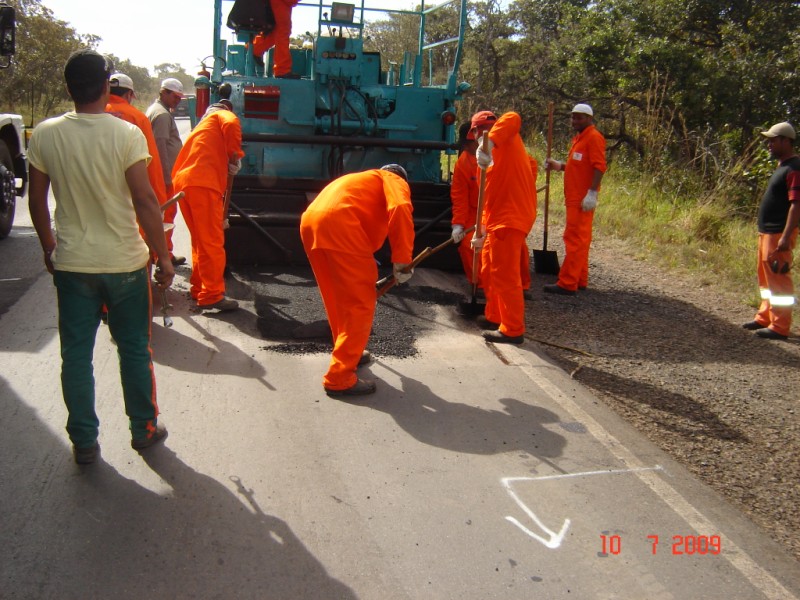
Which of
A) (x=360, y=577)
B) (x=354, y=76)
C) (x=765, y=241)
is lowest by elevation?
(x=360, y=577)

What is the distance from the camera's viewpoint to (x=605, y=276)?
26.2ft

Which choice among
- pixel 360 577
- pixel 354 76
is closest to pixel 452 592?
pixel 360 577

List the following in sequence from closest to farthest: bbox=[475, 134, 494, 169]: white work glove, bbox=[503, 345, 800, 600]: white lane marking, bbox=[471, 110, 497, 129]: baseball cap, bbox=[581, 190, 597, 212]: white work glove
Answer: bbox=[503, 345, 800, 600]: white lane marking → bbox=[475, 134, 494, 169]: white work glove → bbox=[471, 110, 497, 129]: baseball cap → bbox=[581, 190, 597, 212]: white work glove

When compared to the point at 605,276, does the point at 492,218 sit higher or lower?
higher

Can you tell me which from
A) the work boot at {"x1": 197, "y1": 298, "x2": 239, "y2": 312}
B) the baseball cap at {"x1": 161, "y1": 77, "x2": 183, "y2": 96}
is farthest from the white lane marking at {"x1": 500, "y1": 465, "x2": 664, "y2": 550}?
the baseball cap at {"x1": 161, "y1": 77, "x2": 183, "y2": 96}

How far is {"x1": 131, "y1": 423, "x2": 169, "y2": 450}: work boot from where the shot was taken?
350 cm

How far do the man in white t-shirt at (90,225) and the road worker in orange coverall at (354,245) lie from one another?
1119mm

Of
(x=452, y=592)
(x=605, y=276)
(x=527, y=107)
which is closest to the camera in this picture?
(x=452, y=592)

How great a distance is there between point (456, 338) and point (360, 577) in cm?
300

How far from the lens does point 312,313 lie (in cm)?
587

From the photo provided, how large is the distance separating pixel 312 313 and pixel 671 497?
322cm

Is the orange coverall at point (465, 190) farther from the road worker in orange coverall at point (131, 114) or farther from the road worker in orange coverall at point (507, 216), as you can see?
the road worker in orange coverall at point (131, 114)

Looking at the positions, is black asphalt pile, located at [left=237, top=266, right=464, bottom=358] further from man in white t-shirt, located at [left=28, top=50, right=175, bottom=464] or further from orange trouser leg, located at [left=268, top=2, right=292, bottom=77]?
orange trouser leg, located at [left=268, top=2, right=292, bottom=77]

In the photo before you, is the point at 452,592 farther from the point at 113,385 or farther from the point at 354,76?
the point at 354,76
